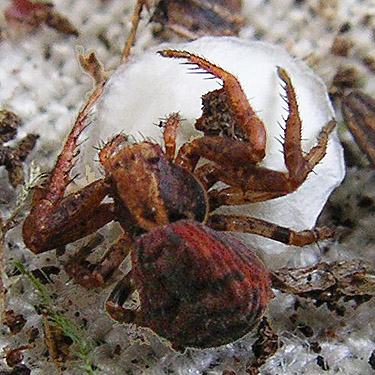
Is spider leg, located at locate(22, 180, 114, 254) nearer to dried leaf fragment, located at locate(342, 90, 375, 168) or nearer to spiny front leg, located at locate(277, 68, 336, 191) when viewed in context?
spiny front leg, located at locate(277, 68, 336, 191)

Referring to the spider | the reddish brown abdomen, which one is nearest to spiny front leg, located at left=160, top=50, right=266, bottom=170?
the spider

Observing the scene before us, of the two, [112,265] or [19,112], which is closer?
[112,265]

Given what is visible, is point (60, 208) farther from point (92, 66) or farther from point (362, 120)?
point (362, 120)

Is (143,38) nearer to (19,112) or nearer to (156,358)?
(19,112)

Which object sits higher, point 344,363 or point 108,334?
point 108,334

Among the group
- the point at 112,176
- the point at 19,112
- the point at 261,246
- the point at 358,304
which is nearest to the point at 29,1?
the point at 19,112

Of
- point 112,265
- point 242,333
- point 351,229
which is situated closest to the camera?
point 242,333

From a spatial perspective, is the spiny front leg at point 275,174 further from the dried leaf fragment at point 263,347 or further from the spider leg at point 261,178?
the dried leaf fragment at point 263,347
